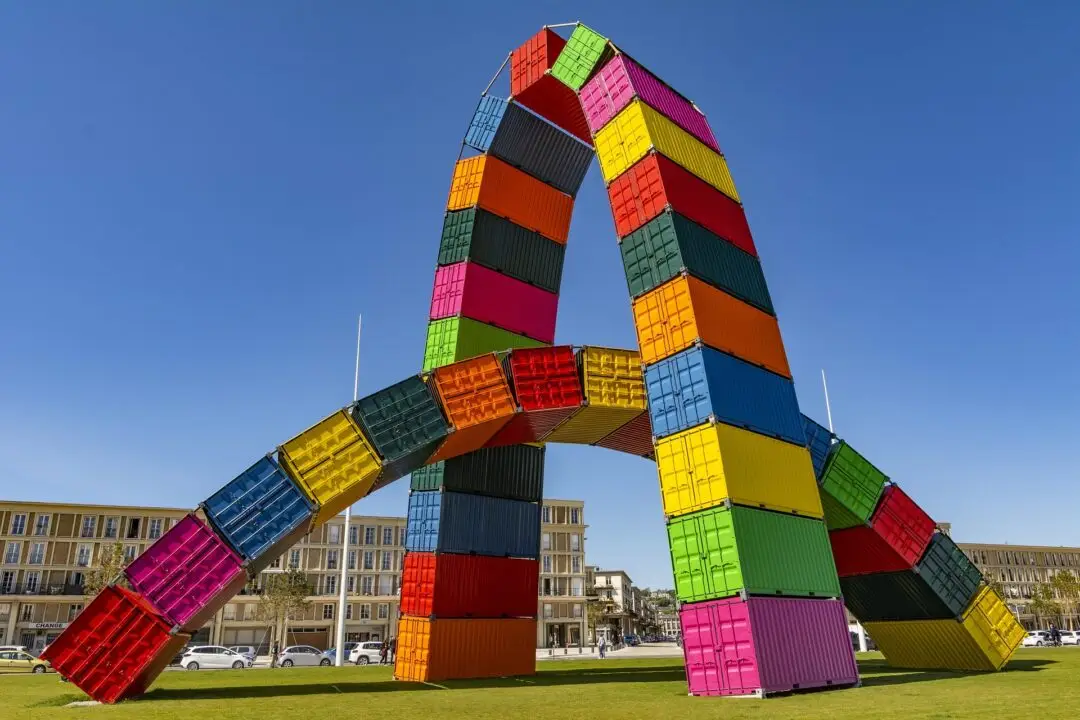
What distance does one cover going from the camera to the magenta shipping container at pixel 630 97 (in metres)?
32.7

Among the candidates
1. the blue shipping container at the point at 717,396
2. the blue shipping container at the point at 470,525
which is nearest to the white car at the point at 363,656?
the blue shipping container at the point at 470,525

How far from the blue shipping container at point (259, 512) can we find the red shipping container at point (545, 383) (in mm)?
9469

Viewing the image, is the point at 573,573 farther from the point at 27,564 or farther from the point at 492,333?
the point at 492,333

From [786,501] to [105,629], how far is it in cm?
2422

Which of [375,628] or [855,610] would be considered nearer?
[855,610]

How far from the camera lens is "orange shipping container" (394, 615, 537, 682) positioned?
3378 centimetres

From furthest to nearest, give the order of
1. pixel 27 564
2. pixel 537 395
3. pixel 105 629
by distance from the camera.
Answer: pixel 27 564, pixel 537 395, pixel 105 629

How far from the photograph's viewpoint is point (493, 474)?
1484 inches

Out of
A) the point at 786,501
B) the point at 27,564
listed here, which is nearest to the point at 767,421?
the point at 786,501

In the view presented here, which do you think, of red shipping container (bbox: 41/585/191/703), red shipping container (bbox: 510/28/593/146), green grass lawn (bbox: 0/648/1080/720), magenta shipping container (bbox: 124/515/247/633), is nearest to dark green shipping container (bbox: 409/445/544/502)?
green grass lawn (bbox: 0/648/1080/720)

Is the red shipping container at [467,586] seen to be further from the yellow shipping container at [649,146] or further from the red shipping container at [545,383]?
the yellow shipping container at [649,146]

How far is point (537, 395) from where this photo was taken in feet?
105

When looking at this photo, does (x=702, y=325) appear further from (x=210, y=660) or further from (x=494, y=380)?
(x=210, y=660)

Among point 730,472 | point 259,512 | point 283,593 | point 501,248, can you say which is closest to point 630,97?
point 501,248
